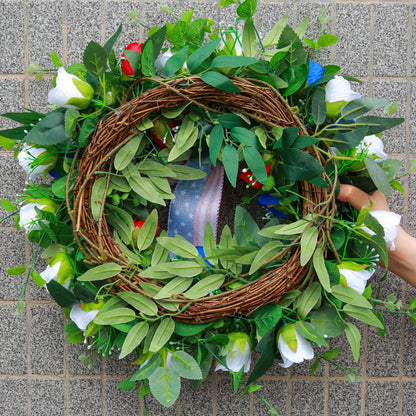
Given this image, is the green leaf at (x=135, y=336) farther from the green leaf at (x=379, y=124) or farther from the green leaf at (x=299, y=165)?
the green leaf at (x=379, y=124)

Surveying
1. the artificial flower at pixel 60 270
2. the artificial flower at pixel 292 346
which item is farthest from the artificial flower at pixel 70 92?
the artificial flower at pixel 292 346

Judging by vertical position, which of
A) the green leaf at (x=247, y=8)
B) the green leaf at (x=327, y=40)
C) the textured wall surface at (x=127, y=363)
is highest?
the green leaf at (x=247, y=8)

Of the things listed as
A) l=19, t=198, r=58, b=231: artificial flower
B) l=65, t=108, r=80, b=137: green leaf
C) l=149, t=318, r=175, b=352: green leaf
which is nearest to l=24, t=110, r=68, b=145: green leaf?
l=65, t=108, r=80, b=137: green leaf

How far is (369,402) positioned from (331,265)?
486mm

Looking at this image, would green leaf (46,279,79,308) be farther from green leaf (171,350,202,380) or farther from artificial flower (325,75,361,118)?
artificial flower (325,75,361,118)

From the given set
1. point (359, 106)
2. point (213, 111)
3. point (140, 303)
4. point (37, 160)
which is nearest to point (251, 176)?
point (213, 111)

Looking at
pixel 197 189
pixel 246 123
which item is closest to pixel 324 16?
pixel 246 123

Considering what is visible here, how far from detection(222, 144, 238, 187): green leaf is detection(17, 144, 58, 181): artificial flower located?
39cm

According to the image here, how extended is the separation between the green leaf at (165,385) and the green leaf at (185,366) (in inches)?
0.5

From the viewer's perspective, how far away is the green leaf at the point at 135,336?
810 millimetres

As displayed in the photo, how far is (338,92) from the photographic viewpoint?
827mm

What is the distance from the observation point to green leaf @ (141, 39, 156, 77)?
0.79m

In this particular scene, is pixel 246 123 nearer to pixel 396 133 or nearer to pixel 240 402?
pixel 396 133

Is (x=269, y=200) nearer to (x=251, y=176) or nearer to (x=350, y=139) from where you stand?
(x=251, y=176)
